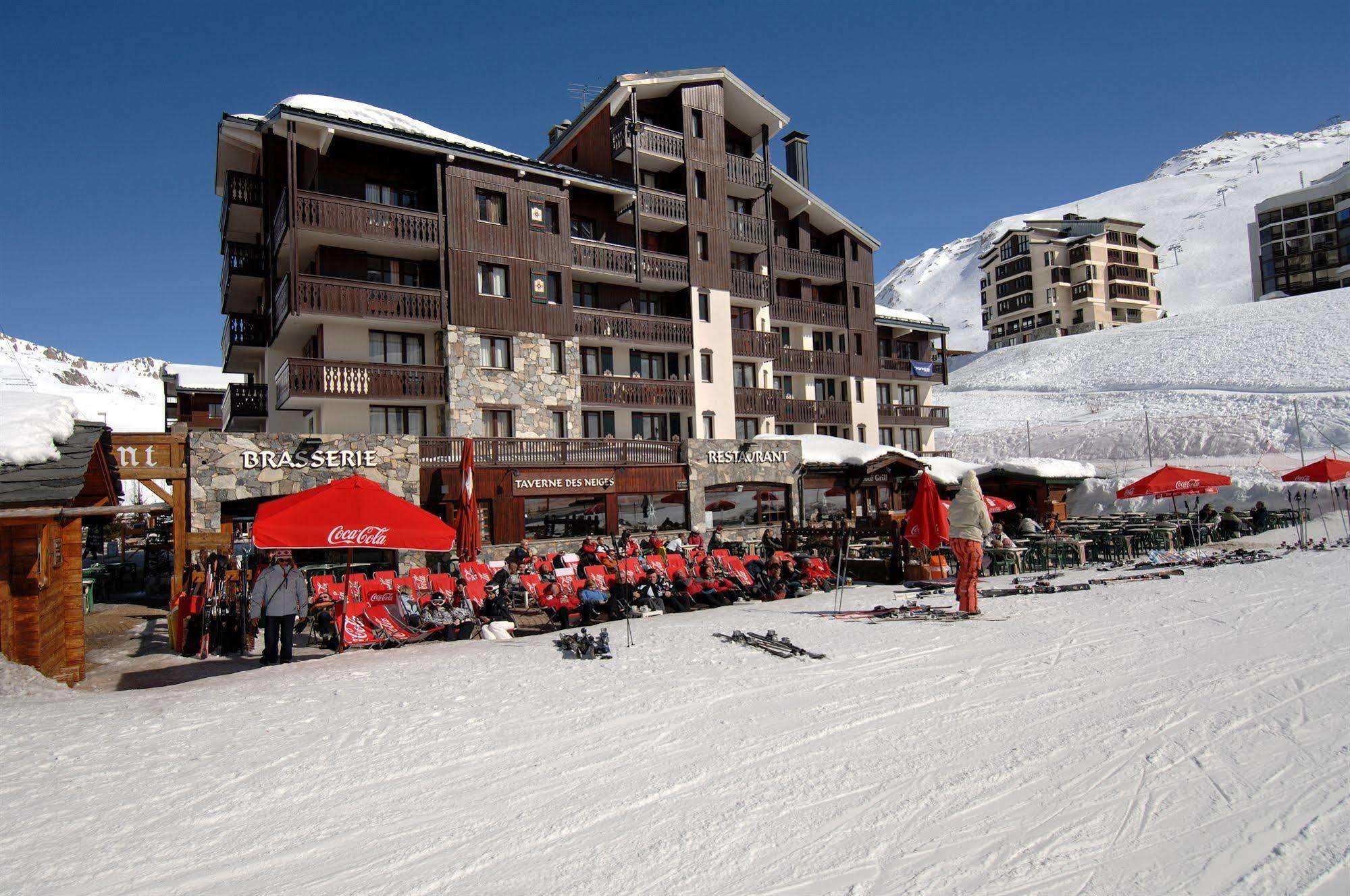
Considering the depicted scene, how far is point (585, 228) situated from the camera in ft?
92.9

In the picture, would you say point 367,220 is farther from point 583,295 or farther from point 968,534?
point 968,534

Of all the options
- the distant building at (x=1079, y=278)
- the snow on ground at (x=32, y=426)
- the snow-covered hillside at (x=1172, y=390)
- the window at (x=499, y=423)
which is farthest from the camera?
the distant building at (x=1079, y=278)

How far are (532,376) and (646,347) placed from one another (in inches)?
194

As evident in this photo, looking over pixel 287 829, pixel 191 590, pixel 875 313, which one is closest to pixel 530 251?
pixel 191 590

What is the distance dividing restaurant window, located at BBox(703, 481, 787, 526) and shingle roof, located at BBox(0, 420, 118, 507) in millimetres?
19293

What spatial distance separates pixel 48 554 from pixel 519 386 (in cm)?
1616

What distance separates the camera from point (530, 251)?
1006 inches

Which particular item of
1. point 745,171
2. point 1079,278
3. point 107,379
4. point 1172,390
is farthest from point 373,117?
point 107,379

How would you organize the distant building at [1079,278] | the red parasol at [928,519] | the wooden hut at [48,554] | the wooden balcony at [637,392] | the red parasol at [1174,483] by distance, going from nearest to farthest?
the wooden hut at [48,554], the red parasol at [928,519], the red parasol at [1174,483], the wooden balcony at [637,392], the distant building at [1079,278]

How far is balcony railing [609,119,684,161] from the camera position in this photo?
28.3 meters

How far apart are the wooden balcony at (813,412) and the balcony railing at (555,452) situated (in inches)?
336

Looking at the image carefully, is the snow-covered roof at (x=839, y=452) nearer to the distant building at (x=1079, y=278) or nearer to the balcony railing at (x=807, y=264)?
the balcony railing at (x=807, y=264)

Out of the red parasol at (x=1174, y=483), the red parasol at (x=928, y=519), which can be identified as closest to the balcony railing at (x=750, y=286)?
the red parasol at (x=1174, y=483)

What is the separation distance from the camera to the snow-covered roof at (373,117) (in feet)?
73.4
